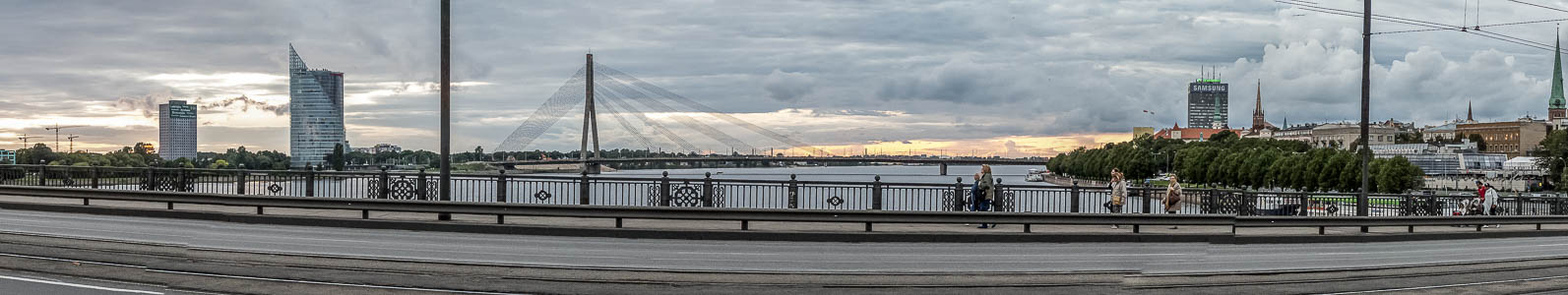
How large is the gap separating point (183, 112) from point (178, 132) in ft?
2.48

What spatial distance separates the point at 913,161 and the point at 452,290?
5328 centimetres

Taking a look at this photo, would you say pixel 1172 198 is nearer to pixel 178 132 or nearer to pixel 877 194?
pixel 877 194

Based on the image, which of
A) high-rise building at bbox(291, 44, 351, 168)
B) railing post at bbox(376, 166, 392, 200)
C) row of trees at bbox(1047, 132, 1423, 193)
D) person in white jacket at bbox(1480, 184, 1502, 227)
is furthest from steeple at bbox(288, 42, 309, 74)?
row of trees at bbox(1047, 132, 1423, 193)

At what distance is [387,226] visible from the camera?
62.6 ft

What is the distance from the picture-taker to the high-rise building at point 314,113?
1554 inches

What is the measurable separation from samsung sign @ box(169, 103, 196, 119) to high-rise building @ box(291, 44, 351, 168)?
262 inches

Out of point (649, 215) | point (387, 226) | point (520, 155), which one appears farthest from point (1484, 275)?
point (520, 155)

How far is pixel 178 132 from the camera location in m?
46.4

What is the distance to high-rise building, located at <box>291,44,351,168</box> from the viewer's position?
39469mm

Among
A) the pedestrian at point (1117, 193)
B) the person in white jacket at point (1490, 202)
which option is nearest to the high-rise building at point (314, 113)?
the pedestrian at point (1117, 193)

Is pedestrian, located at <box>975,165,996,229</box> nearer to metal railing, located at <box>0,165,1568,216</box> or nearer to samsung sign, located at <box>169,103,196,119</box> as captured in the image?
metal railing, located at <box>0,165,1568,216</box>

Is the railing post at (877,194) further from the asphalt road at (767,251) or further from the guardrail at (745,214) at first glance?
the asphalt road at (767,251)

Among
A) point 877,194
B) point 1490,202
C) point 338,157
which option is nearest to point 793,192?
point 877,194

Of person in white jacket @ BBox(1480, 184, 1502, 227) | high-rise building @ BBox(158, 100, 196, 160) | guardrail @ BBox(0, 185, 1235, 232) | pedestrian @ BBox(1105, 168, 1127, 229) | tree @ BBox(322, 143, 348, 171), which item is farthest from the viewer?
high-rise building @ BBox(158, 100, 196, 160)
